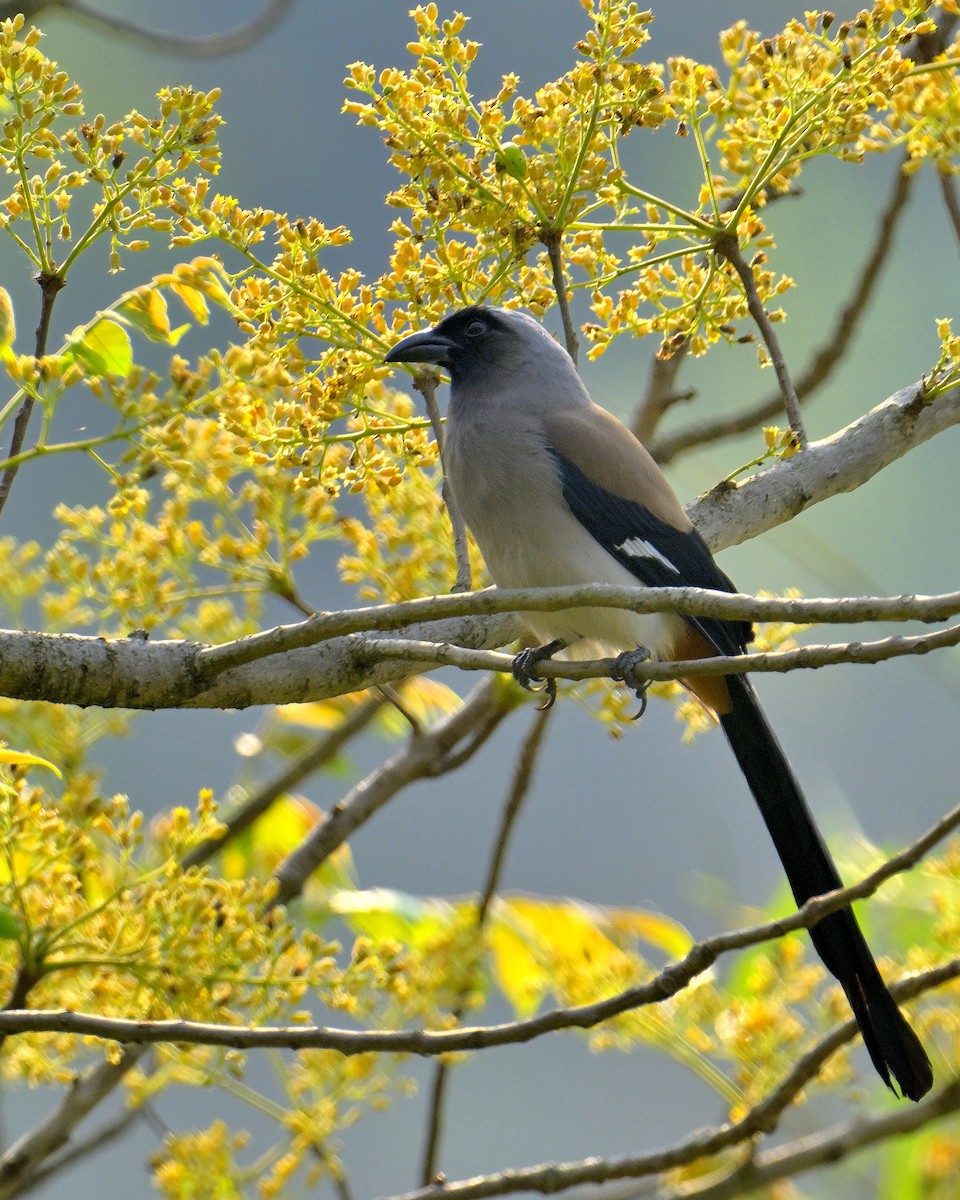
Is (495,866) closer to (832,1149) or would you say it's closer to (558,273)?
(832,1149)

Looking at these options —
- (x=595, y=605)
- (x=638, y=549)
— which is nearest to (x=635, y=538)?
(x=638, y=549)

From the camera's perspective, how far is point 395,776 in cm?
279

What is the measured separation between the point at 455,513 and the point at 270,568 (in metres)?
0.38

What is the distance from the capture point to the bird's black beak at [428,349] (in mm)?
2516

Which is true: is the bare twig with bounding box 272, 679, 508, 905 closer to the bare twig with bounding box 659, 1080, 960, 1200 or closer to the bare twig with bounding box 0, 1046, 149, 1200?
the bare twig with bounding box 0, 1046, 149, 1200

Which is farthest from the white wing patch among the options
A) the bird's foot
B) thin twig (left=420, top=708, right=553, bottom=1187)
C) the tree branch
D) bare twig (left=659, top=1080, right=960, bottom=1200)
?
bare twig (left=659, top=1080, right=960, bottom=1200)

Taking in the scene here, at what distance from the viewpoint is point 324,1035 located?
67.6 inches

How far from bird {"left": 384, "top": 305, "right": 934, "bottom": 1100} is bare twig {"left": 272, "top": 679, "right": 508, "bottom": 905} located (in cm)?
21

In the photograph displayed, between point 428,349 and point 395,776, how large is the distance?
847mm

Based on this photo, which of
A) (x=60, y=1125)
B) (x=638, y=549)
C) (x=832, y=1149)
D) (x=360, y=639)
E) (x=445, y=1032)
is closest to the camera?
(x=445, y=1032)

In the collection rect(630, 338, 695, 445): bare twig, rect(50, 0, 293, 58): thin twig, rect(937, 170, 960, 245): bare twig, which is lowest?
rect(937, 170, 960, 245): bare twig

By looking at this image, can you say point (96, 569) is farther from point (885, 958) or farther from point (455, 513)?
point (885, 958)

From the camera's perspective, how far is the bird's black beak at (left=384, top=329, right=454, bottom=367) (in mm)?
2516

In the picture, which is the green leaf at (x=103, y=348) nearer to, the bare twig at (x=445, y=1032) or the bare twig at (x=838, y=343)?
the bare twig at (x=445, y=1032)
